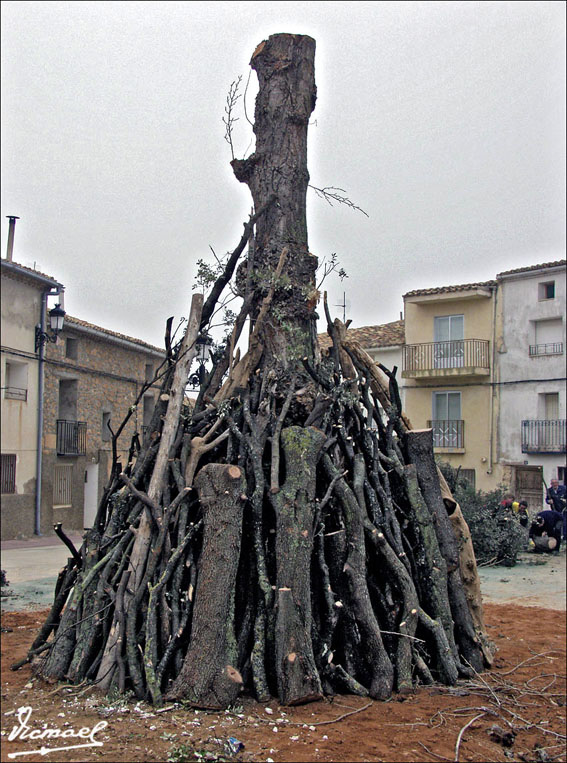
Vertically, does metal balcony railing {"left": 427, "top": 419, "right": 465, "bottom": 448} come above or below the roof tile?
below

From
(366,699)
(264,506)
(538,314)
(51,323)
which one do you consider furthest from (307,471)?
(538,314)

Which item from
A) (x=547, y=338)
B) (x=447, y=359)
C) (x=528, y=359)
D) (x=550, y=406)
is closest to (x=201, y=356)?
(x=550, y=406)

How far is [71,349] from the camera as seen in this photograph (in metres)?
4.92

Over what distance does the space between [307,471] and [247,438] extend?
0.52 m

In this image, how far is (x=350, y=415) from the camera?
625 cm

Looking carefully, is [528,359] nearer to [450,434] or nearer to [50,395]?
[450,434]

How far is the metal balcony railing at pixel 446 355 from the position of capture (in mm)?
21188

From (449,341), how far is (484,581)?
36.8ft

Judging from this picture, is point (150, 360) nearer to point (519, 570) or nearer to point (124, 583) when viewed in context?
point (124, 583)

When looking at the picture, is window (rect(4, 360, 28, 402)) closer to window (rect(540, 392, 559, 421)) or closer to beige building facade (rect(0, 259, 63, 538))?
beige building facade (rect(0, 259, 63, 538))

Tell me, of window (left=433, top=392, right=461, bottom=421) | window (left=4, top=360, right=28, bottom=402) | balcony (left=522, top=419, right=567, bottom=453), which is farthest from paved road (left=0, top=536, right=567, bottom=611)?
window (left=433, top=392, right=461, bottom=421)

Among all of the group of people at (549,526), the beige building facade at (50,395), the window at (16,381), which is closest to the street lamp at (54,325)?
the beige building facade at (50,395)

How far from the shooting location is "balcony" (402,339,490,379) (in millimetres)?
21156

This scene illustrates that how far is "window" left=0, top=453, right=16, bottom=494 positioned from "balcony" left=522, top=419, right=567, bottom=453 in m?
15.7
